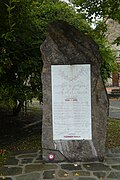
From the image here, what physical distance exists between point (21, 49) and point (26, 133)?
2.48 meters

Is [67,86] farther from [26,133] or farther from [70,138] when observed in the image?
[26,133]

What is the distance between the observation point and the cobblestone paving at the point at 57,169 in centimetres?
453

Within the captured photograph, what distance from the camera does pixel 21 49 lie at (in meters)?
6.66

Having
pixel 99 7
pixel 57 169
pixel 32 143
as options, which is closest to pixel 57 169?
pixel 57 169

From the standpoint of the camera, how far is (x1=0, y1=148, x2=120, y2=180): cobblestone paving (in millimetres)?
4528

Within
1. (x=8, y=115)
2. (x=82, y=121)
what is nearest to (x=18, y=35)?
(x=82, y=121)

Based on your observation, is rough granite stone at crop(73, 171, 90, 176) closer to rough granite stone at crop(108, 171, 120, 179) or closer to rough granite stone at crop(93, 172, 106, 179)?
rough granite stone at crop(93, 172, 106, 179)

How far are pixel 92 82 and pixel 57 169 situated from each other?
1690 millimetres

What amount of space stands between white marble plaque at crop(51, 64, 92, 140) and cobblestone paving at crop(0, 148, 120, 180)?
20.6 inches

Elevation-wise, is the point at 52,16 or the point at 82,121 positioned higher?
the point at 52,16

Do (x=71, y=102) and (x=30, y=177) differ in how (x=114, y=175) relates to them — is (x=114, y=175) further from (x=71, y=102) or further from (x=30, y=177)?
(x=71, y=102)

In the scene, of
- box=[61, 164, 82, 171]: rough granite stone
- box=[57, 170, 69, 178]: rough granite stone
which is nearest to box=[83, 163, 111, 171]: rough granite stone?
box=[61, 164, 82, 171]: rough granite stone

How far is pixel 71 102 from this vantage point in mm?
5281

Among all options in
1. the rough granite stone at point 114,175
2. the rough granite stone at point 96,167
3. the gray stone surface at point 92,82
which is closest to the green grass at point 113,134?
the gray stone surface at point 92,82
